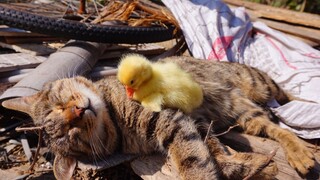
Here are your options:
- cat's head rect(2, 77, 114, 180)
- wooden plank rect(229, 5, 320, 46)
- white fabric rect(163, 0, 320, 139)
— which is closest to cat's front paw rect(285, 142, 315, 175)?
white fabric rect(163, 0, 320, 139)

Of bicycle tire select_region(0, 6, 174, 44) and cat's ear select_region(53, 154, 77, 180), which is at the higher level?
bicycle tire select_region(0, 6, 174, 44)

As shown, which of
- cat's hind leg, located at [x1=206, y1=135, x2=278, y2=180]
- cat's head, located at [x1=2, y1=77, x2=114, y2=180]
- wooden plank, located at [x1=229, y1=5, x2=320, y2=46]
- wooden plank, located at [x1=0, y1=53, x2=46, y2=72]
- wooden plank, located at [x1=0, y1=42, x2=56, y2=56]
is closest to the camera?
cat's hind leg, located at [x1=206, y1=135, x2=278, y2=180]

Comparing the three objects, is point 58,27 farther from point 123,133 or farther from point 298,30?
point 298,30

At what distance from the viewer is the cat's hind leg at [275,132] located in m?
2.50

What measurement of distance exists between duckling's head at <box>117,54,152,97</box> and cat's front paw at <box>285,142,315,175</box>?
112 centimetres

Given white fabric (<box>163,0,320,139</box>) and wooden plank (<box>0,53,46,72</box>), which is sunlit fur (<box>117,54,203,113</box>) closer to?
white fabric (<box>163,0,320,139</box>)

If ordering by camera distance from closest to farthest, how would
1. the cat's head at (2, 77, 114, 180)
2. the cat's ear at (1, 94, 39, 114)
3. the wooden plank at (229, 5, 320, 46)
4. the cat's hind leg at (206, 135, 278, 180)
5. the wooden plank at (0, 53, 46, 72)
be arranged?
the cat's hind leg at (206, 135, 278, 180) < the cat's head at (2, 77, 114, 180) < the cat's ear at (1, 94, 39, 114) < the wooden plank at (0, 53, 46, 72) < the wooden plank at (229, 5, 320, 46)

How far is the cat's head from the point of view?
2410 millimetres

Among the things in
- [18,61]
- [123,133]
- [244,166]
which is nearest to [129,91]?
[123,133]

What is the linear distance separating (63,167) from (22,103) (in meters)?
0.53

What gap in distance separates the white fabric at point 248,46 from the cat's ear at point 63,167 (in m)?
1.73

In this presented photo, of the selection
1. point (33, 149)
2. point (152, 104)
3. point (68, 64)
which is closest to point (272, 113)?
point (152, 104)

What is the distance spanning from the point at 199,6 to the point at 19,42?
198 centimetres

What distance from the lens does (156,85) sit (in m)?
2.45
